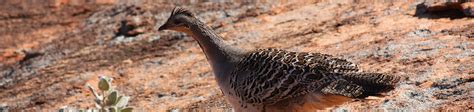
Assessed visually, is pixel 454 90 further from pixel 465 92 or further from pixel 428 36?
pixel 428 36

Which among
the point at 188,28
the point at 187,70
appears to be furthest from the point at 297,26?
the point at 188,28

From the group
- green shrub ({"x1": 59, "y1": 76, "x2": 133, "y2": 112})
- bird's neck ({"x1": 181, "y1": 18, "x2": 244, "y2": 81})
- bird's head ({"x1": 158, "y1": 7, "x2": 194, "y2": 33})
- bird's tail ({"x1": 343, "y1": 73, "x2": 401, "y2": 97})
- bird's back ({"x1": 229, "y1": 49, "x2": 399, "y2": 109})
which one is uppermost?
bird's head ({"x1": 158, "y1": 7, "x2": 194, "y2": 33})

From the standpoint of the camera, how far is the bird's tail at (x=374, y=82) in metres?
6.68

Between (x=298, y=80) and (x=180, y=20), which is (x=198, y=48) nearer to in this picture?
(x=180, y=20)

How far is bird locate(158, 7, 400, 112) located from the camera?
269 inches

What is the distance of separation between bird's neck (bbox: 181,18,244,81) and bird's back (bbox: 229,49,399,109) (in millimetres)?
146

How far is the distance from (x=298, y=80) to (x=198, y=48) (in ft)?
15.2

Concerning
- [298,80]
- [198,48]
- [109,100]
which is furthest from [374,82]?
[198,48]

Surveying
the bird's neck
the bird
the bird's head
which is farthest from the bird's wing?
the bird's head

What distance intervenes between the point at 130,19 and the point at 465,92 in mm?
6765

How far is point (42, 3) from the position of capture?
15094mm

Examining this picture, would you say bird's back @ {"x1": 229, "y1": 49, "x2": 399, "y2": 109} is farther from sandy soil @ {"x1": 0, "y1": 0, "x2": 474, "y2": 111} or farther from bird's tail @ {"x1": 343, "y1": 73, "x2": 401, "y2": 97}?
sandy soil @ {"x1": 0, "y1": 0, "x2": 474, "y2": 111}

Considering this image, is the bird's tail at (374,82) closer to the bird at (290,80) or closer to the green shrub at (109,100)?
the bird at (290,80)

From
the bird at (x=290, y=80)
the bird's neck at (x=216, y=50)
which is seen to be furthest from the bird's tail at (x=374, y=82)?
the bird's neck at (x=216, y=50)
